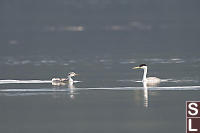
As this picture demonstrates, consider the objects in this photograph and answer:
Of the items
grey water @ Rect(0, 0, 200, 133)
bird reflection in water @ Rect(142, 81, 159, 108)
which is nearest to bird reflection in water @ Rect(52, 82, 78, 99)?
grey water @ Rect(0, 0, 200, 133)

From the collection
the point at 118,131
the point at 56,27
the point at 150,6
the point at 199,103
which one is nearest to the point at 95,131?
the point at 118,131

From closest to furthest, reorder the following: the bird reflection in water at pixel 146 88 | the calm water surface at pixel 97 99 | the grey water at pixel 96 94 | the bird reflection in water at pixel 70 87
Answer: the calm water surface at pixel 97 99, the grey water at pixel 96 94, the bird reflection in water at pixel 146 88, the bird reflection in water at pixel 70 87

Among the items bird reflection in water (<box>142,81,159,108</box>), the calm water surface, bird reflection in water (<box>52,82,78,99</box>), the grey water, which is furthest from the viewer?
bird reflection in water (<box>52,82,78,99</box>)

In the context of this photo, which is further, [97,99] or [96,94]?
[96,94]

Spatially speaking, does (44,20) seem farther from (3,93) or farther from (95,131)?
(95,131)

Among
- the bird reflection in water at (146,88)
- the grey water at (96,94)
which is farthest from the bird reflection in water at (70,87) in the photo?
the bird reflection in water at (146,88)

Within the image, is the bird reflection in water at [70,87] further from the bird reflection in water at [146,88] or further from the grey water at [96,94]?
the bird reflection in water at [146,88]

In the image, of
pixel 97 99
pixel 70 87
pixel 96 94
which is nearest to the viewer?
pixel 97 99

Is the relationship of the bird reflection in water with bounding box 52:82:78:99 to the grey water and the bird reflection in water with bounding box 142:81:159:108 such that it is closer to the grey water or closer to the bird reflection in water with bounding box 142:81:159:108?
the grey water

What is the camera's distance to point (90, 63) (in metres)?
47.2

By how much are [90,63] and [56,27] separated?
2682 inches

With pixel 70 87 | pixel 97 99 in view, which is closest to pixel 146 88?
pixel 70 87

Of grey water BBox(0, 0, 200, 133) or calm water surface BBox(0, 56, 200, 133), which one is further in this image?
grey water BBox(0, 0, 200, 133)

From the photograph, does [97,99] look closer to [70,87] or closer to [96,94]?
[96,94]
